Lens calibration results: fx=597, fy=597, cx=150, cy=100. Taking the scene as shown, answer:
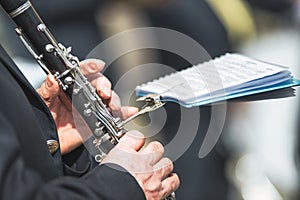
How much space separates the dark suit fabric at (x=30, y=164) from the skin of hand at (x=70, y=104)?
16 centimetres

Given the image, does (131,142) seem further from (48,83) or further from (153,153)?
(48,83)

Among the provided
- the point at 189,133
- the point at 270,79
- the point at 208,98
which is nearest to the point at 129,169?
the point at 208,98

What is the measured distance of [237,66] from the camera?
1.16 meters

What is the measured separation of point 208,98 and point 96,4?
3.79 feet

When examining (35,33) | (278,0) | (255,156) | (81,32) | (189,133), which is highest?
(35,33)

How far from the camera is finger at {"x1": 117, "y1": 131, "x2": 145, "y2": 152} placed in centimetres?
97

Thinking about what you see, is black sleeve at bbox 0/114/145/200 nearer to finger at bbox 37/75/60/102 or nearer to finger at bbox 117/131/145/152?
finger at bbox 117/131/145/152

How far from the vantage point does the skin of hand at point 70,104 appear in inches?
43.6

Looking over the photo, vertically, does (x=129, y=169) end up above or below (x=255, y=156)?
above

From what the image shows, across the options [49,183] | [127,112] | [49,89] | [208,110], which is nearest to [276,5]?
→ [208,110]

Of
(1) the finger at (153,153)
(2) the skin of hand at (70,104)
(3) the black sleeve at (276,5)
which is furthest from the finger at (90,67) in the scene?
(3) the black sleeve at (276,5)

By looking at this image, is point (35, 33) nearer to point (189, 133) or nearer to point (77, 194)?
point (77, 194)

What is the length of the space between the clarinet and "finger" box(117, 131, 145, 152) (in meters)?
0.05

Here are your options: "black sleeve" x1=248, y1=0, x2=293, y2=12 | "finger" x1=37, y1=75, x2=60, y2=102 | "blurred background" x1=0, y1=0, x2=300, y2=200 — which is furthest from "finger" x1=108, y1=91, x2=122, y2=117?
"black sleeve" x1=248, y1=0, x2=293, y2=12
